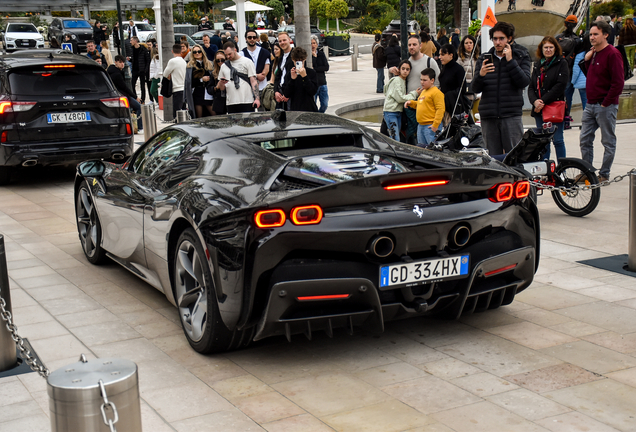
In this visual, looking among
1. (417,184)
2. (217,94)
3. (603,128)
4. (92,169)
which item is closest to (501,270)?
(417,184)

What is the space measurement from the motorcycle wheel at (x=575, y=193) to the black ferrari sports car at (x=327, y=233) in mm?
3433

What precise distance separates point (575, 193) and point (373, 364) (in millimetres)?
4728

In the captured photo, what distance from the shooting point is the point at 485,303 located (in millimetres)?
4898

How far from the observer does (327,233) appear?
4.26m

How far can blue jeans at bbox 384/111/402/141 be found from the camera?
11383 millimetres

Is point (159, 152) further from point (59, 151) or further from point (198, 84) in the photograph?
point (198, 84)

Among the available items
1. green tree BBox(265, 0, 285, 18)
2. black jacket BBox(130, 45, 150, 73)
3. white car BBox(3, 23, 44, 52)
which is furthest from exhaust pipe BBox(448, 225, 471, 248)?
green tree BBox(265, 0, 285, 18)

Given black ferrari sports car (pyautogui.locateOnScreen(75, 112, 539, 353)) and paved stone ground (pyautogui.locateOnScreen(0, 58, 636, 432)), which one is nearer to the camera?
paved stone ground (pyautogui.locateOnScreen(0, 58, 636, 432))

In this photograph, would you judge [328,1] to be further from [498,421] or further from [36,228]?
[498,421]

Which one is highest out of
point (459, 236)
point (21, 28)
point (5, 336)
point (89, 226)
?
point (21, 28)

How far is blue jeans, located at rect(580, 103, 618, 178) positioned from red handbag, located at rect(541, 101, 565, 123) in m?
0.29

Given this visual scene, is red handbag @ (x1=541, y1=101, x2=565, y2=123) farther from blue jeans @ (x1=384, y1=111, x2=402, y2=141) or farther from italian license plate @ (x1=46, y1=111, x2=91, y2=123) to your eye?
italian license plate @ (x1=46, y1=111, x2=91, y2=123)

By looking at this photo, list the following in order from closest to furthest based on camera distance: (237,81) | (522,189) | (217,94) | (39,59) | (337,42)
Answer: (522,189)
(39,59)
(237,81)
(217,94)
(337,42)

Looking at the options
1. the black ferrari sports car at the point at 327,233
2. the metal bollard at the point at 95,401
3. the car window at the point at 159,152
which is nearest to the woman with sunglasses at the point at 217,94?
the car window at the point at 159,152
